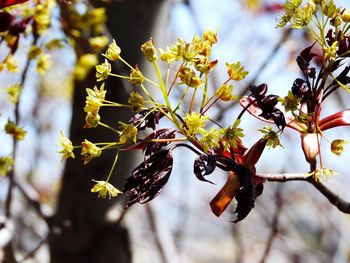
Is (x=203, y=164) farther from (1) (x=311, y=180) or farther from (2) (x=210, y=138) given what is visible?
(1) (x=311, y=180)

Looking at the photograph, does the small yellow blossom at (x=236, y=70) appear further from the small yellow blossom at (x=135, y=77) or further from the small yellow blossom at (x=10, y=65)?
the small yellow blossom at (x=10, y=65)

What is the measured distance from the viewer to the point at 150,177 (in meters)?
0.68

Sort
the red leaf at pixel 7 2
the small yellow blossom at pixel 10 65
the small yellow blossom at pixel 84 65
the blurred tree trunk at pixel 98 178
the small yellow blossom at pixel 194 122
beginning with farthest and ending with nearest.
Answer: the blurred tree trunk at pixel 98 178 < the small yellow blossom at pixel 84 65 < the small yellow blossom at pixel 10 65 < the red leaf at pixel 7 2 < the small yellow blossom at pixel 194 122

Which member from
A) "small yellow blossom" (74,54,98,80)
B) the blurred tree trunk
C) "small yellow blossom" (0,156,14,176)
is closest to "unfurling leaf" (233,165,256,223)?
"small yellow blossom" (0,156,14,176)

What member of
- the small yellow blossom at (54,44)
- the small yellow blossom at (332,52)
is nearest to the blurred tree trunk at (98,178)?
the small yellow blossom at (54,44)

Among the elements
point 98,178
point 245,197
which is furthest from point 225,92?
point 98,178

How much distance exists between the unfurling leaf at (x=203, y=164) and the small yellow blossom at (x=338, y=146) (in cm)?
17

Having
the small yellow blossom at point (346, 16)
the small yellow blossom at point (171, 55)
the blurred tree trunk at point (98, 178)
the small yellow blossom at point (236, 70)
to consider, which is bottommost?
the blurred tree trunk at point (98, 178)

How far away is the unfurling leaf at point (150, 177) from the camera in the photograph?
2.19 feet

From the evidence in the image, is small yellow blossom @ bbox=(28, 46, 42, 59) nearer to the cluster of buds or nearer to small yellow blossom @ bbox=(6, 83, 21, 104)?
small yellow blossom @ bbox=(6, 83, 21, 104)

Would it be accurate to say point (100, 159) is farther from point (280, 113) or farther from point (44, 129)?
point (44, 129)

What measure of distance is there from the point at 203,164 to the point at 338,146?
0.61 ft

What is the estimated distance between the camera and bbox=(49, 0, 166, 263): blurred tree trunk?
133 cm

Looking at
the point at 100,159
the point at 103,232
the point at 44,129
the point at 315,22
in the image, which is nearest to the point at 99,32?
the point at 100,159
